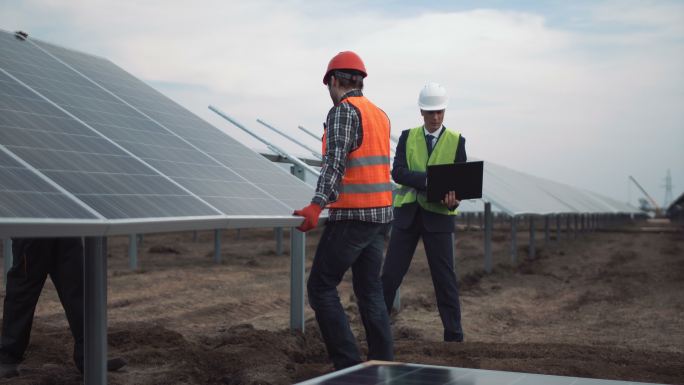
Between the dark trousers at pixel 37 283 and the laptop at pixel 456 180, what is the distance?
2788mm

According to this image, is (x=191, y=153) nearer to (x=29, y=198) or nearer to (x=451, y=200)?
(x=451, y=200)

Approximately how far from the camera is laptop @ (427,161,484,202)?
6.38m

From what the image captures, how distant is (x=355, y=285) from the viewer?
524 cm

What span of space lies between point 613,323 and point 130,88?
6.24m

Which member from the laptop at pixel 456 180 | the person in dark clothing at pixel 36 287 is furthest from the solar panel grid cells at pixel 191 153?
the laptop at pixel 456 180

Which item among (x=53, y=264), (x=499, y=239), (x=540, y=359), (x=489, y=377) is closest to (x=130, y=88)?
(x=53, y=264)

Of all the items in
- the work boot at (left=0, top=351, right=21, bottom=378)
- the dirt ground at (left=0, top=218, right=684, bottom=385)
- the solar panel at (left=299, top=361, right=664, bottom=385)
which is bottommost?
the dirt ground at (left=0, top=218, right=684, bottom=385)

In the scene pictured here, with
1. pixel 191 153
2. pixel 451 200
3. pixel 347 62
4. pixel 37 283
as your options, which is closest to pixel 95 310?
pixel 37 283

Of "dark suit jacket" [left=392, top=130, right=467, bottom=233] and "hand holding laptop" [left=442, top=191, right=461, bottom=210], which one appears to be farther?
"dark suit jacket" [left=392, top=130, right=467, bottom=233]

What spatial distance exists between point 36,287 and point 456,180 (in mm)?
3326

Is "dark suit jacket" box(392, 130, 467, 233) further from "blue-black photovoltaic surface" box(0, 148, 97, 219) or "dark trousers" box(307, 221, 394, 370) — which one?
"blue-black photovoltaic surface" box(0, 148, 97, 219)

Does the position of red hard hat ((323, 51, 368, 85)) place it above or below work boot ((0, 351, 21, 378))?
above

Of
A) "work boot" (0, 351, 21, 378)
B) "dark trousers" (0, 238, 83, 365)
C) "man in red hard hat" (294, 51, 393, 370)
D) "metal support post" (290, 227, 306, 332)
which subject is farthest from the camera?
"metal support post" (290, 227, 306, 332)

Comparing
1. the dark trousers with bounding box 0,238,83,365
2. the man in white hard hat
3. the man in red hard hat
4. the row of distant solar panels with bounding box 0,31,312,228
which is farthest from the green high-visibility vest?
the dark trousers with bounding box 0,238,83,365
